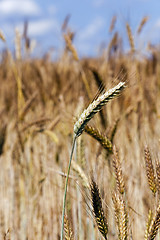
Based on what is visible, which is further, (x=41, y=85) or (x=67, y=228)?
(x=41, y=85)

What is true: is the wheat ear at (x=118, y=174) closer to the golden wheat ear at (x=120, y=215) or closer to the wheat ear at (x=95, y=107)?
the golden wheat ear at (x=120, y=215)

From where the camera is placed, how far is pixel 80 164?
1.16 m

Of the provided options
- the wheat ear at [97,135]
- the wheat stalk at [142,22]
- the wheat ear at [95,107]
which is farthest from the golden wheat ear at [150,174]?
the wheat stalk at [142,22]

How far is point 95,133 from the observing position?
33.2 inches

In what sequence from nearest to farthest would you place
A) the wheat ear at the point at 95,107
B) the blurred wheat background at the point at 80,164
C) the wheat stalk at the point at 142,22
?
the wheat ear at the point at 95,107 < the blurred wheat background at the point at 80,164 < the wheat stalk at the point at 142,22

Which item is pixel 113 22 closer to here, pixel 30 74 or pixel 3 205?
pixel 3 205

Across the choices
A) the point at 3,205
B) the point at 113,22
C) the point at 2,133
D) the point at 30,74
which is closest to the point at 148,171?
the point at 2,133

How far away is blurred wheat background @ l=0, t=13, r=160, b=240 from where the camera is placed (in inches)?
29.4

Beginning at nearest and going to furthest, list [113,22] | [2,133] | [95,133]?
[95,133] → [2,133] → [113,22]

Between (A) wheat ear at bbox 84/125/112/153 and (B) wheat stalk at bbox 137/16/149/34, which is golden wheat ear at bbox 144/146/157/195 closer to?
(A) wheat ear at bbox 84/125/112/153

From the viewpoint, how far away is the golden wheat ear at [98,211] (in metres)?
0.68

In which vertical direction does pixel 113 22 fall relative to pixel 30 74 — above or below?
below

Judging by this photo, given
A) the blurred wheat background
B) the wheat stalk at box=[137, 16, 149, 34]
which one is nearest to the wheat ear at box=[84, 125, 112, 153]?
the blurred wheat background

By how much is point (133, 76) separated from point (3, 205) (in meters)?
1.43
